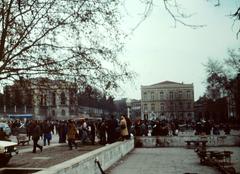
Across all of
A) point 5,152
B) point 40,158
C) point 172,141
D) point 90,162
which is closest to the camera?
point 90,162

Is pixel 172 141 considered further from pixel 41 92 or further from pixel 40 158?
pixel 41 92

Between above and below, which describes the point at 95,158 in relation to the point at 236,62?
below

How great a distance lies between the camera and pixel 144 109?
14425 centimetres

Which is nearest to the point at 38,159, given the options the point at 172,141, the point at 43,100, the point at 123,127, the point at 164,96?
the point at 43,100

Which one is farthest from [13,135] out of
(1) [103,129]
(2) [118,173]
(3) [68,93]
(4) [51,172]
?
(4) [51,172]

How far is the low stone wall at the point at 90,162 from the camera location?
8758mm

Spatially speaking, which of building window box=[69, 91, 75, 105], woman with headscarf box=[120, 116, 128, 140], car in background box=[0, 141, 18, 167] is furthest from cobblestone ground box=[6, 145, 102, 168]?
building window box=[69, 91, 75, 105]

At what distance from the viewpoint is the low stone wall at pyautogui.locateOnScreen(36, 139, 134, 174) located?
876 centimetres

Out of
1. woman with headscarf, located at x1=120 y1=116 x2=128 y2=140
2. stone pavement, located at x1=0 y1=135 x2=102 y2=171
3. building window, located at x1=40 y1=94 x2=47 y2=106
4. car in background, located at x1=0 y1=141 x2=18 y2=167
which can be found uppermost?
building window, located at x1=40 y1=94 x2=47 y2=106

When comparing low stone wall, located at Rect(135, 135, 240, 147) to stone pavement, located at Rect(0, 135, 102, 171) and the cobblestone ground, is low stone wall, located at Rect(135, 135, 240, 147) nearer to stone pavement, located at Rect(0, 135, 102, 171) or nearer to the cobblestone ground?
stone pavement, located at Rect(0, 135, 102, 171)

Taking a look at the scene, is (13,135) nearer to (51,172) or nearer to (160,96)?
(51,172)

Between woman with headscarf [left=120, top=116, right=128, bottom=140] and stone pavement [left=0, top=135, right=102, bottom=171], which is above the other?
woman with headscarf [left=120, top=116, right=128, bottom=140]

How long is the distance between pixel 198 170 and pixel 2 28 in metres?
9.11

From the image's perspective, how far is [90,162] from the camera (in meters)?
11.7
